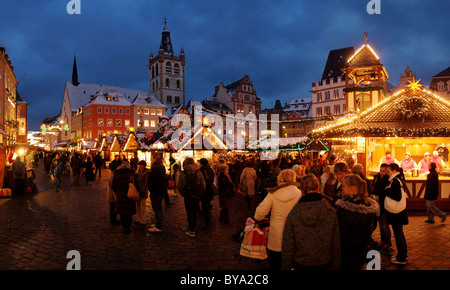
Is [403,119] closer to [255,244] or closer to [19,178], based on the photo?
[255,244]

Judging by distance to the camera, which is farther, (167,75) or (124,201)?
(167,75)

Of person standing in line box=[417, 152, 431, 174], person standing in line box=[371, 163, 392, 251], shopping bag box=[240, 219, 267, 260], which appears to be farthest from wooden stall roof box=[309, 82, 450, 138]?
shopping bag box=[240, 219, 267, 260]

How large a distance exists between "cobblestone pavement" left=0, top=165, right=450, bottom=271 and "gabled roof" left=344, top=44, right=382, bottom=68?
8.78 metres

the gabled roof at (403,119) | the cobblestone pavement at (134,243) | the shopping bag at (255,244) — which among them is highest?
the gabled roof at (403,119)

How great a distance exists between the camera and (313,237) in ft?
10.7

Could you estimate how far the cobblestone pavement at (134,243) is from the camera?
17.4 feet

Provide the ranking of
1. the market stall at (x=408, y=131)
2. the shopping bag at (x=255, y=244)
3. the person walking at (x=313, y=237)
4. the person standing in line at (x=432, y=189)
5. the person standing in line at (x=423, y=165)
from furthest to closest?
the person standing in line at (x=423, y=165), the market stall at (x=408, y=131), the person standing in line at (x=432, y=189), the shopping bag at (x=255, y=244), the person walking at (x=313, y=237)

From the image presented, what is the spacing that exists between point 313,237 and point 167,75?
84.2 metres

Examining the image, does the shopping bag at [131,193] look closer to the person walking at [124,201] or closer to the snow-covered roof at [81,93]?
the person walking at [124,201]

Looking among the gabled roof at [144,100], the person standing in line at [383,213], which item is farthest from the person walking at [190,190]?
the gabled roof at [144,100]

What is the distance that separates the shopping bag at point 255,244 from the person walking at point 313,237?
3.79 feet

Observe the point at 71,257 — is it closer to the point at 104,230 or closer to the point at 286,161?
the point at 104,230

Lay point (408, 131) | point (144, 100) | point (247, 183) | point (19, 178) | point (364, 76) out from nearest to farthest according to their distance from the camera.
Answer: point (247, 183)
point (408, 131)
point (19, 178)
point (364, 76)
point (144, 100)

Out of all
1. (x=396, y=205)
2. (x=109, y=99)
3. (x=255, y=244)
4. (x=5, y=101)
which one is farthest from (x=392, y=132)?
(x=109, y=99)
